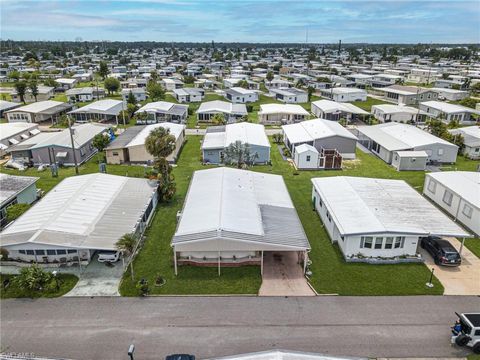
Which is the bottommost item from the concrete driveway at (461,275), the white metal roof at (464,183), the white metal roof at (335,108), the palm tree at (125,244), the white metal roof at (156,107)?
the concrete driveway at (461,275)

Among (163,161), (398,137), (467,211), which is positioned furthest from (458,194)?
(163,161)

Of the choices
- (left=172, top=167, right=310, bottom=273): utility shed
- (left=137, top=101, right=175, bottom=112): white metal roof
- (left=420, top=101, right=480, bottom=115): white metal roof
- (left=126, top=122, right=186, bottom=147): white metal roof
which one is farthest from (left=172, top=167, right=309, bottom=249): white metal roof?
(left=420, top=101, right=480, bottom=115): white metal roof

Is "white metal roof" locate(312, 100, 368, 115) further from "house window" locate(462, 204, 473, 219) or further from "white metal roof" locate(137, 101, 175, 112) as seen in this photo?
"house window" locate(462, 204, 473, 219)

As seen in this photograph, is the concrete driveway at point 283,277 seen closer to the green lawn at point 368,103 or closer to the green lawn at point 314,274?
the green lawn at point 314,274

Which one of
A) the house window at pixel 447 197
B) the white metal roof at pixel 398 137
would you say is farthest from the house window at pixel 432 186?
the white metal roof at pixel 398 137

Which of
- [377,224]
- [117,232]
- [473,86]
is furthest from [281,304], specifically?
[473,86]
